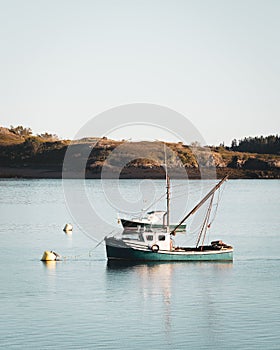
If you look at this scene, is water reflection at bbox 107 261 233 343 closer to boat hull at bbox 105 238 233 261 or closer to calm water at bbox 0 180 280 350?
calm water at bbox 0 180 280 350

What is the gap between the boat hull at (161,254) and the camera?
235ft

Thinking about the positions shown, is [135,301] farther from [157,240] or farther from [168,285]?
[157,240]

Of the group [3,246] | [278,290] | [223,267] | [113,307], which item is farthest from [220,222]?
[113,307]

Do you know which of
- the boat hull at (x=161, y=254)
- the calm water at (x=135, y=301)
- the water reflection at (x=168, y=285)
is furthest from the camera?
the boat hull at (x=161, y=254)

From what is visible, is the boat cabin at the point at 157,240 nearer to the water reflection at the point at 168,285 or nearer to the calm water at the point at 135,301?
the water reflection at the point at 168,285

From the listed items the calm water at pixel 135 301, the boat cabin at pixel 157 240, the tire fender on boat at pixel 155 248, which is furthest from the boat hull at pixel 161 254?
the calm water at pixel 135 301

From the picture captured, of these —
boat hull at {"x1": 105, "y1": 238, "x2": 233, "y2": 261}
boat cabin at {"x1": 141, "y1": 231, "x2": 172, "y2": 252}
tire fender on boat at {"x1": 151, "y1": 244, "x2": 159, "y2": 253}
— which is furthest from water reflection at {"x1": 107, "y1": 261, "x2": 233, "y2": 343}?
boat cabin at {"x1": 141, "y1": 231, "x2": 172, "y2": 252}

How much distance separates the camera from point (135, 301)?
5706 centimetres

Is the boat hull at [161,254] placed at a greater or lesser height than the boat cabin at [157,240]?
lesser

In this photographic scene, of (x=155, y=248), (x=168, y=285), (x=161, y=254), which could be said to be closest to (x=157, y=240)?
(x=155, y=248)

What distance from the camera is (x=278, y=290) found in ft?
201

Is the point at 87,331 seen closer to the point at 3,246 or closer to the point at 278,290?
the point at 278,290

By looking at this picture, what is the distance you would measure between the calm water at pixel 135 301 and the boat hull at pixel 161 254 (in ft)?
2.22

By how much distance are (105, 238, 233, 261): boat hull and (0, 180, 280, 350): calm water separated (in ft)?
2.22
